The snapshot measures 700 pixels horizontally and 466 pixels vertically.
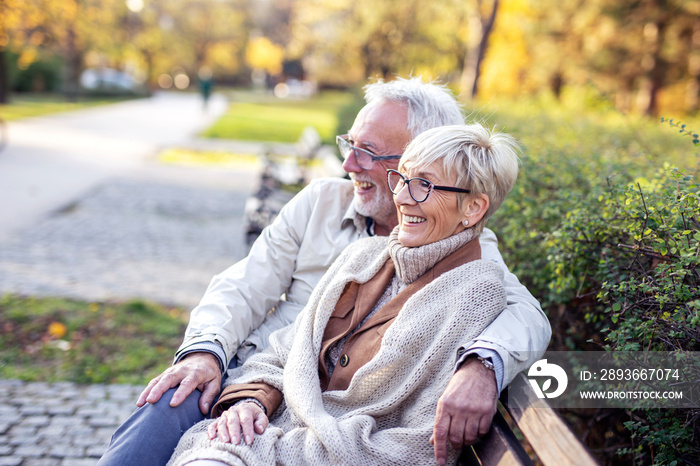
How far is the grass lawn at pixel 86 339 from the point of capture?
401 cm

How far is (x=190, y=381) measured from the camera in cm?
226

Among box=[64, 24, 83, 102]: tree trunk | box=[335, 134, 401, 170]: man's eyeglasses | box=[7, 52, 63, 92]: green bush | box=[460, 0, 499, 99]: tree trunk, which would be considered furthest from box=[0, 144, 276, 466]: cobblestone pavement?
box=[7, 52, 63, 92]: green bush

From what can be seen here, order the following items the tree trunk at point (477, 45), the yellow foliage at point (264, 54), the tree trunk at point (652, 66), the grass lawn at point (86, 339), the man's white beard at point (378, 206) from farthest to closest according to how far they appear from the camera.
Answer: the yellow foliage at point (264, 54), the tree trunk at point (652, 66), the tree trunk at point (477, 45), the grass lawn at point (86, 339), the man's white beard at point (378, 206)

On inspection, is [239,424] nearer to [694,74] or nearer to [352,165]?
[352,165]

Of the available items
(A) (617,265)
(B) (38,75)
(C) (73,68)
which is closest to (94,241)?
(A) (617,265)

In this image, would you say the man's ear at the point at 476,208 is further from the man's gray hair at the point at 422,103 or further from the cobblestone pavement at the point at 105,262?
the cobblestone pavement at the point at 105,262

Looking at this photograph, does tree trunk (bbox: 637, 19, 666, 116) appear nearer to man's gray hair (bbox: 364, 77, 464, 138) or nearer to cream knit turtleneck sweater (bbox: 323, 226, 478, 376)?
man's gray hair (bbox: 364, 77, 464, 138)

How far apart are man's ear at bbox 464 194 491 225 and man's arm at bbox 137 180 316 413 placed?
99 cm

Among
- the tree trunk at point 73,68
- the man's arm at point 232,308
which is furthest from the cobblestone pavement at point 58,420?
the tree trunk at point 73,68

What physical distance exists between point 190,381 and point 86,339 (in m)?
2.59

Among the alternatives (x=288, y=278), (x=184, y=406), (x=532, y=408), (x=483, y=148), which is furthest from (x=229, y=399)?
(x=483, y=148)

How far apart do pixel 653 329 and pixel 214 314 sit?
1.70 metres

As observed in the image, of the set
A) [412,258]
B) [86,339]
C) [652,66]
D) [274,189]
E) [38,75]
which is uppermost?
[652,66]

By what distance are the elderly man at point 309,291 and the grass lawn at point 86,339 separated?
1.62 metres
